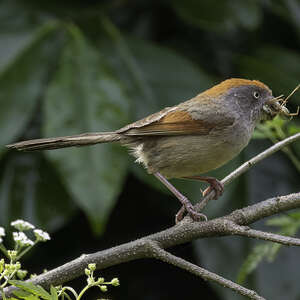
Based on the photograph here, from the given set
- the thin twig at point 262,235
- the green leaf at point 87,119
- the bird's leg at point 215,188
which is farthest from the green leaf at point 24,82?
the thin twig at point 262,235

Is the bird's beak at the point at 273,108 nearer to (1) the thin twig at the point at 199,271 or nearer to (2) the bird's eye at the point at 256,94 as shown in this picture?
(2) the bird's eye at the point at 256,94

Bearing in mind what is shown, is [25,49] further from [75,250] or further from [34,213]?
[75,250]

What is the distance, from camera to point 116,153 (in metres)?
4.00

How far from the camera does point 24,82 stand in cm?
439

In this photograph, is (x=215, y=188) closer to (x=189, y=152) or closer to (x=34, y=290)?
(x=189, y=152)

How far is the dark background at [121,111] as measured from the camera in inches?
164

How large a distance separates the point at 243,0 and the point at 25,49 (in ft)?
6.01

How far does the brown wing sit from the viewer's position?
3365 millimetres

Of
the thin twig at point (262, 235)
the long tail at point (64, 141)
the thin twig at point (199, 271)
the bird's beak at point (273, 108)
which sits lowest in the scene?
the thin twig at point (199, 271)

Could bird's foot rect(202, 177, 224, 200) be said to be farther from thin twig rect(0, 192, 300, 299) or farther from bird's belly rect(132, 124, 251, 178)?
thin twig rect(0, 192, 300, 299)

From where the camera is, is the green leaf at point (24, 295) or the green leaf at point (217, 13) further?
the green leaf at point (217, 13)

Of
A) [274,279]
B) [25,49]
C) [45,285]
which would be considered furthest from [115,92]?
[45,285]

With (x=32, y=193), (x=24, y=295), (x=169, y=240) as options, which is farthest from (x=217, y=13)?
(x=24, y=295)

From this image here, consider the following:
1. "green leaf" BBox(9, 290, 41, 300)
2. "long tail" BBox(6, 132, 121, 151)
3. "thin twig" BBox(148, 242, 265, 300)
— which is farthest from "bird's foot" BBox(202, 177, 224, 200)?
"green leaf" BBox(9, 290, 41, 300)
